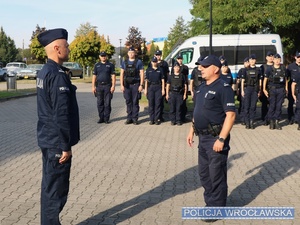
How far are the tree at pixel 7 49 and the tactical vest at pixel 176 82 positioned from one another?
223 ft

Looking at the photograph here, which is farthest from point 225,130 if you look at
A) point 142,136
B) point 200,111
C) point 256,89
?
point 256,89

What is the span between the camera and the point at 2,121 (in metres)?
11.9

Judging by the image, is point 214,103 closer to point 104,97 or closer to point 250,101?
point 250,101

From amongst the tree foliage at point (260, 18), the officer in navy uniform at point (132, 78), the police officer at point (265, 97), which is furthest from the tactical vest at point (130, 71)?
the tree foliage at point (260, 18)

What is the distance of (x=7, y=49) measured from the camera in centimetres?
7594

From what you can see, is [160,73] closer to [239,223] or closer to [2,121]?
[2,121]

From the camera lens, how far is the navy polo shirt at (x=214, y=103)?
4.37 m

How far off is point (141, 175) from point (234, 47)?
12200 millimetres

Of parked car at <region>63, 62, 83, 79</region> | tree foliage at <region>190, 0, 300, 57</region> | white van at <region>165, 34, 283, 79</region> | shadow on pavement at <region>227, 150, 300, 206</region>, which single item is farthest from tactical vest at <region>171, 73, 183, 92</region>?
parked car at <region>63, 62, 83, 79</region>

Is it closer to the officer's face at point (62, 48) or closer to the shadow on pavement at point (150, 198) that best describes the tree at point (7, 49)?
the shadow on pavement at point (150, 198)

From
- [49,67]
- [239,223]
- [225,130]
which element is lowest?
[239,223]

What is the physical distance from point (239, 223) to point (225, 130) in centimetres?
103

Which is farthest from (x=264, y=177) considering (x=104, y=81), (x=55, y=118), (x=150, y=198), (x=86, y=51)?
(x=86, y=51)

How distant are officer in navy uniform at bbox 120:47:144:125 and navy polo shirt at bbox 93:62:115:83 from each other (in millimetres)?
326
